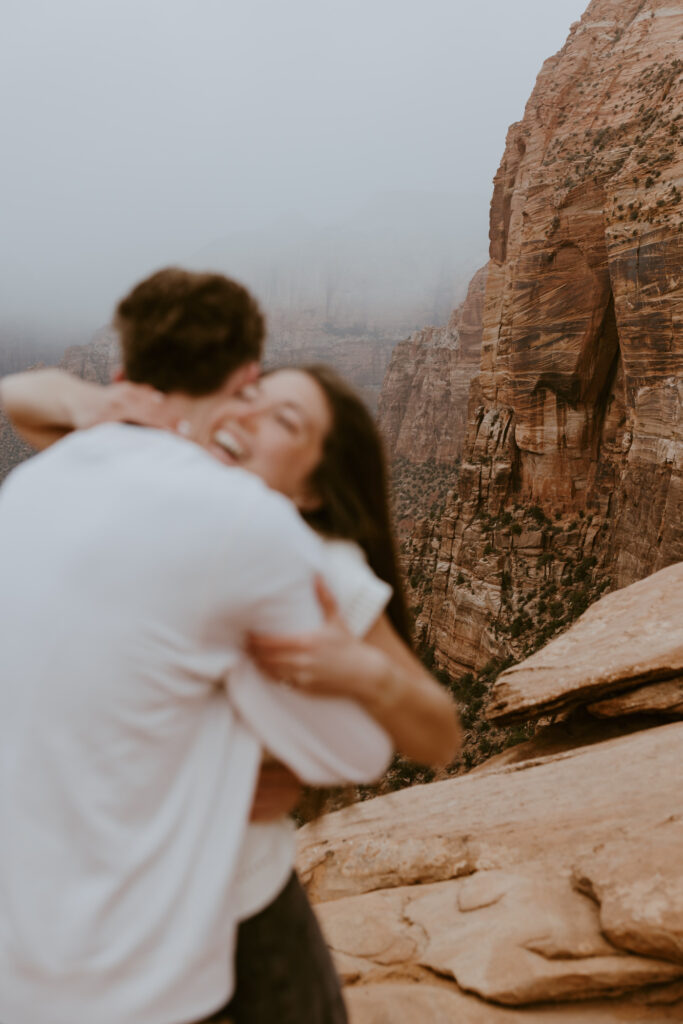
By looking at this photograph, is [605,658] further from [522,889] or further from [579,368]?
[579,368]

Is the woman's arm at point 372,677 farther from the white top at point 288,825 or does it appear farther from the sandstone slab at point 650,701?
the sandstone slab at point 650,701

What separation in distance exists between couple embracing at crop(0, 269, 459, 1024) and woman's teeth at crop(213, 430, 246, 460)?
0.03 meters

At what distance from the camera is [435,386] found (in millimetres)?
89188

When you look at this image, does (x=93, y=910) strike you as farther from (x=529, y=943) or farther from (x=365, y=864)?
(x=365, y=864)

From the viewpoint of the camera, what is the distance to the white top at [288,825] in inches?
56.9

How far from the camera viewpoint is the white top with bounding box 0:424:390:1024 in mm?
1185

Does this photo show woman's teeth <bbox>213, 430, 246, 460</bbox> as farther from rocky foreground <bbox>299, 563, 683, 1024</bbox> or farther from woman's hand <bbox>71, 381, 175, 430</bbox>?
rocky foreground <bbox>299, 563, 683, 1024</bbox>

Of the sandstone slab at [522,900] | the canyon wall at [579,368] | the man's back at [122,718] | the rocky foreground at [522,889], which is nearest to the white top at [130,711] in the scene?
the man's back at [122,718]

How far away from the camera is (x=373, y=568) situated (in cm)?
187

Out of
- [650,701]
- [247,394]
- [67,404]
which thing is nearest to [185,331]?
[247,394]

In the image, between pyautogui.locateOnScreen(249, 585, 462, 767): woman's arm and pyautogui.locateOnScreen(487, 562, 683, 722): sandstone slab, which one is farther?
pyautogui.locateOnScreen(487, 562, 683, 722): sandstone slab

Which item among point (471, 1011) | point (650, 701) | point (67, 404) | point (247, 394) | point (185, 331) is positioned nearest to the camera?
point (185, 331)

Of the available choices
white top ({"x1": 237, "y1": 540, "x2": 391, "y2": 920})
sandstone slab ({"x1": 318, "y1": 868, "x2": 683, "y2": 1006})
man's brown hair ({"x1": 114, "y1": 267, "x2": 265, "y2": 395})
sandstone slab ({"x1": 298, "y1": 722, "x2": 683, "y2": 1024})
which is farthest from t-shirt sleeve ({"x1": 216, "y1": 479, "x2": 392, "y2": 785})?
sandstone slab ({"x1": 318, "y1": 868, "x2": 683, "y2": 1006})

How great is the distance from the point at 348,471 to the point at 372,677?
0.55 meters
